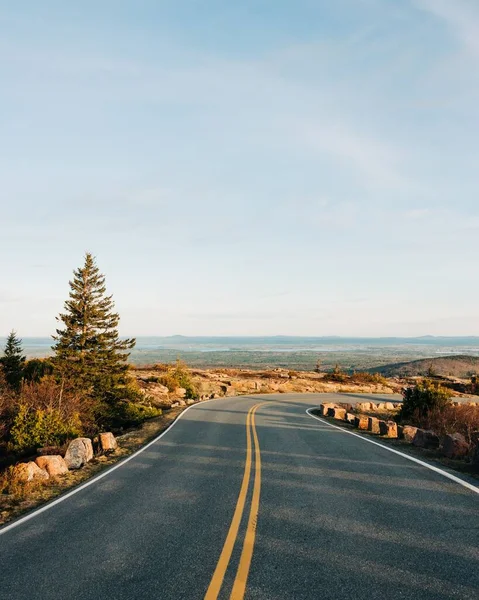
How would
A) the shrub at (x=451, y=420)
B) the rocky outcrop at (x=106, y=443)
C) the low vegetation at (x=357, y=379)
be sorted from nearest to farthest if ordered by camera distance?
the rocky outcrop at (x=106, y=443) → the shrub at (x=451, y=420) → the low vegetation at (x=357, y=379)

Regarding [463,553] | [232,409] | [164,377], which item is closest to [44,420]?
[232,409]

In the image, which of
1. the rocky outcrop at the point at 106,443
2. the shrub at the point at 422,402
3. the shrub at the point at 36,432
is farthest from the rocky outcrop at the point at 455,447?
the shrub at the point at 36,432

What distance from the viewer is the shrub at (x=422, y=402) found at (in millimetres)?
21500

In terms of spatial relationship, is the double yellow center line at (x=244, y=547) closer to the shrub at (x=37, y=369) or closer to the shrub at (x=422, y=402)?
the shrub at (x=422, y=402)

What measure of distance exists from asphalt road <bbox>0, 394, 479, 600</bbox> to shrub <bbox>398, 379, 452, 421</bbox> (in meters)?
11.8

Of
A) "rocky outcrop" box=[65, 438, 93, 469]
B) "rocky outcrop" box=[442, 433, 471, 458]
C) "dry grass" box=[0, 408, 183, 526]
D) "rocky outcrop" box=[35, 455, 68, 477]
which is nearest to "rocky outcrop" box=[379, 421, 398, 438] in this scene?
"rocky outcrop" box=[442, 433, 471, 458]

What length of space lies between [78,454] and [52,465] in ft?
4.28

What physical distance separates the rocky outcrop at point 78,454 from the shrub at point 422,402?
647 inches

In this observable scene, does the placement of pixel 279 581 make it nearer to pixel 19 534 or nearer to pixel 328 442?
pixel 19 534

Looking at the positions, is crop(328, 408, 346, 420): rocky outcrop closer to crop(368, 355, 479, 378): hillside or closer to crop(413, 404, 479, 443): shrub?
crop(413, 404, 479, 443): shrub

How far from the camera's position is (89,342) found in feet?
124

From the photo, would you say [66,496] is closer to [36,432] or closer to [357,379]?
[36,432]

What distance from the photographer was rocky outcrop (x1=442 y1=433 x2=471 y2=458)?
11680mm

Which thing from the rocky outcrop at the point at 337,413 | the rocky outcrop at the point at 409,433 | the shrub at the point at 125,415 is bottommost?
the shrub at the point at 125,415
